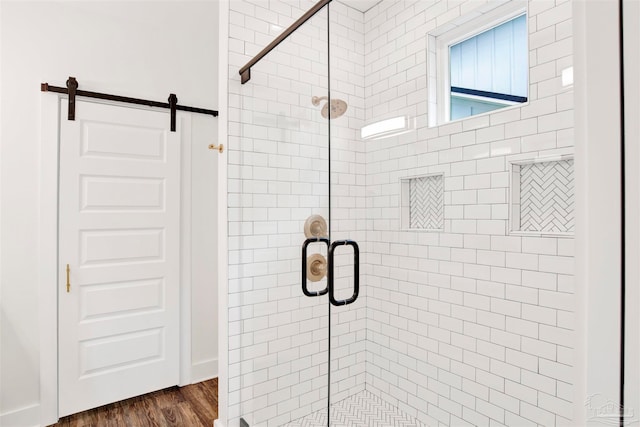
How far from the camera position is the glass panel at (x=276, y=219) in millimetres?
1729

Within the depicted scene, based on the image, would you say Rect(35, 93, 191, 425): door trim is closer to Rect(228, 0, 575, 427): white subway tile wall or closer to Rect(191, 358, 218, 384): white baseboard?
Rect(191, 358, 218, 384): white baseboard

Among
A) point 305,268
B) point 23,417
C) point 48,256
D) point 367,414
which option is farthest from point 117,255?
point 367,414

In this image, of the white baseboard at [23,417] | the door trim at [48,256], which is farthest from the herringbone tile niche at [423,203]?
the white baseboard at [23,417]

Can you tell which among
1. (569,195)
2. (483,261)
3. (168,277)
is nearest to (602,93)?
(569,195)

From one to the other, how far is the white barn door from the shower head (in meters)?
1.37

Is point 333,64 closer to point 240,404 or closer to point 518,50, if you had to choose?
point 518,50

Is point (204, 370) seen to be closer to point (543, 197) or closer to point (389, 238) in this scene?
point (389, 238)

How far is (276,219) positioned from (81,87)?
163cm

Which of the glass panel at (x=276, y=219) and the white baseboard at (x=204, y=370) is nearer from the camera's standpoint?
the glass panel at (x=276, y=219)

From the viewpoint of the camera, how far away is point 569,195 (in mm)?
1404

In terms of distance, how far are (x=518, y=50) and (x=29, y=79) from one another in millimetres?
2707

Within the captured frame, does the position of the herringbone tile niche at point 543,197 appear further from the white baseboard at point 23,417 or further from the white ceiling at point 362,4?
the white baseboard at point 23,417

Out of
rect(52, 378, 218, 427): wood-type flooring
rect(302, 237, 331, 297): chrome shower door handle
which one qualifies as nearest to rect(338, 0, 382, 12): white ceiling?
rect(302, 237, 331, 297): chrome shower door handle

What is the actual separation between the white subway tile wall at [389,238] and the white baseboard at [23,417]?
1266mm
